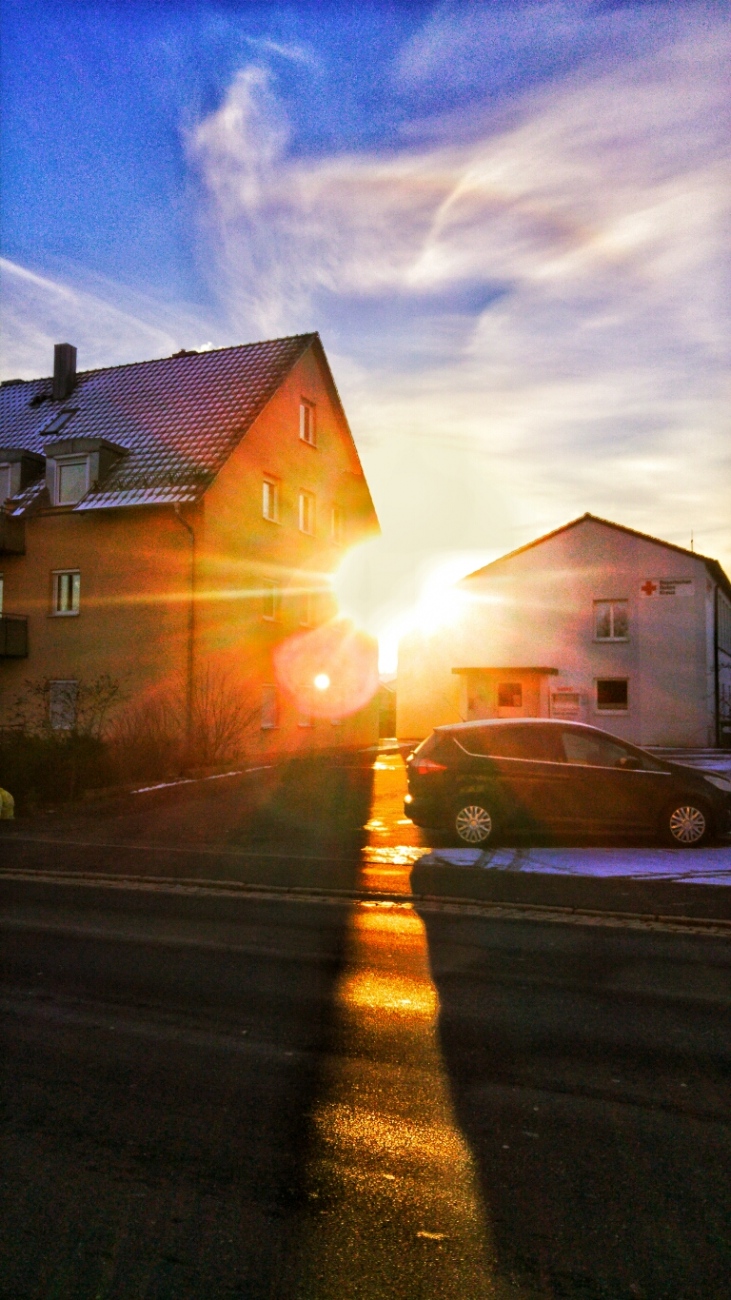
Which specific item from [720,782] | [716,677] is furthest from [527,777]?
[716,677]

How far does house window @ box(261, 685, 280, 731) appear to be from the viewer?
29.5m

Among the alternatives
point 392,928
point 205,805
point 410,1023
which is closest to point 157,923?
point 392,928

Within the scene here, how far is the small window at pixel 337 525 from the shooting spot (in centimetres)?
3484

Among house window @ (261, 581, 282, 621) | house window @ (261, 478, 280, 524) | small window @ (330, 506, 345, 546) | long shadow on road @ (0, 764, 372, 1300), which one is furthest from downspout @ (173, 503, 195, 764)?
long shadow on road @ (0, 764, 372, 1300)

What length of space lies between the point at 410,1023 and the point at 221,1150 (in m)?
1.95

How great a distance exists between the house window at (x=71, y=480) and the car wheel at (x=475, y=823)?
59.4 ft

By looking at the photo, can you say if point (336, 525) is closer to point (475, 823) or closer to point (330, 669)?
point (330, 669)

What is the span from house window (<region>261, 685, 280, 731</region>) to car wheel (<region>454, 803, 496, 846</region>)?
55.1 ft

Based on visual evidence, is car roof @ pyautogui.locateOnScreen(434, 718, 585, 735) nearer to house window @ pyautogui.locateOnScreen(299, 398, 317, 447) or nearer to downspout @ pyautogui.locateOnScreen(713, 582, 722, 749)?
house window @ pyautogui.locateOnScreen(299, 398, 317, 447)

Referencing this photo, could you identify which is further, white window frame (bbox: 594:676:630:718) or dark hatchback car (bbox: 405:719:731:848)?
white window frame (bbox: 594:676:630:718)

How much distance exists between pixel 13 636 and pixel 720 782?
65.7ft

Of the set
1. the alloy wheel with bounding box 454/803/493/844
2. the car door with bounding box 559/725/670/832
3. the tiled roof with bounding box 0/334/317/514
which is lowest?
the alloy wheel with bounding box 454/803/493/844

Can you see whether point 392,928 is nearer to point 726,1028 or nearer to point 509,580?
point 726,1028

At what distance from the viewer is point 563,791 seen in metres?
12.8
